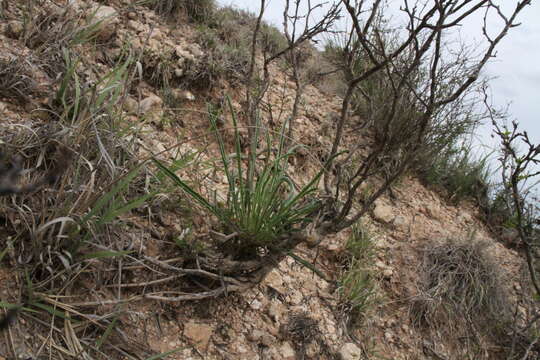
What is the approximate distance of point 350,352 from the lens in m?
1.96

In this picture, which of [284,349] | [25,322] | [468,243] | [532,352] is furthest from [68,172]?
[532,352]

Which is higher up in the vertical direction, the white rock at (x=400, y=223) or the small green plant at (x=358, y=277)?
the white rock at (x=400, y=223)

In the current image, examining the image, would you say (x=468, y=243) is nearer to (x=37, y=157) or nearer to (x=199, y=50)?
(x=199, y=50)

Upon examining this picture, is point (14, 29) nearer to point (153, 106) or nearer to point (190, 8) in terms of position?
point (153, 106)

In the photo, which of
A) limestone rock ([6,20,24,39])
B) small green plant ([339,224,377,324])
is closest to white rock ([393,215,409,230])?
small green plant ([339,224,377,324])

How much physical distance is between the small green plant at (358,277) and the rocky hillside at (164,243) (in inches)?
0.4

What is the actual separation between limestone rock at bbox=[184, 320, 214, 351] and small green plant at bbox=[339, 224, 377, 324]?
75 centimetres

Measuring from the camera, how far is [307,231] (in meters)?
1.69

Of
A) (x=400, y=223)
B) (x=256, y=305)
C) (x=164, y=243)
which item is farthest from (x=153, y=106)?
(x=400, y=223)

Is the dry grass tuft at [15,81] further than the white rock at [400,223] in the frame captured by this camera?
No

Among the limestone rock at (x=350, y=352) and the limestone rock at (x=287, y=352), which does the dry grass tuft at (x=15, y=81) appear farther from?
the limestone rock at (x=350, y=352)

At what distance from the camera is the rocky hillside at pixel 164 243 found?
1462 mm

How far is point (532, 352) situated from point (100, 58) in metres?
2.99

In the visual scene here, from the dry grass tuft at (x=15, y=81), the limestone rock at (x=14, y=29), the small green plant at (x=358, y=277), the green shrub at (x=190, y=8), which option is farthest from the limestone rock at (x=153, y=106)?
the small green plant at (x=358, y=277)
